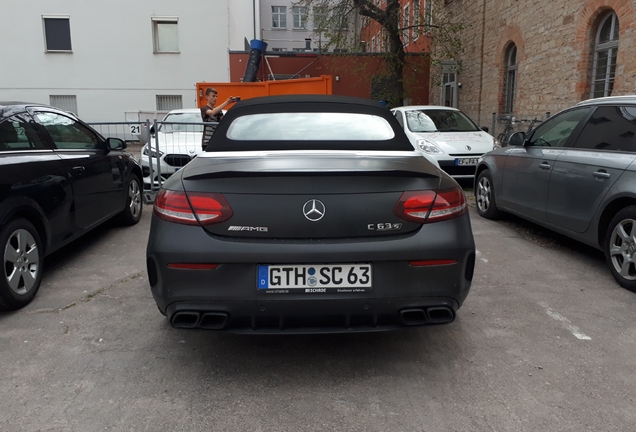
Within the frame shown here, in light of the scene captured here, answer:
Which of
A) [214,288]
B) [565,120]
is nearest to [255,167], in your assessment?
[214,288]

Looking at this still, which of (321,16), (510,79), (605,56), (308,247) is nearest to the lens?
(308,247)

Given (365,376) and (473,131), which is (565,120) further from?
(473,131)

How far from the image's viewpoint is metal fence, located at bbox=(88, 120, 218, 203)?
8336 millimetres

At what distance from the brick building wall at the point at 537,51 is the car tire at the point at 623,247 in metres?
7.69

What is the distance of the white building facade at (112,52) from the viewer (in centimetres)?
2177

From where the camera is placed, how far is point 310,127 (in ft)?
12.0

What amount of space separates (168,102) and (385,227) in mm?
21734

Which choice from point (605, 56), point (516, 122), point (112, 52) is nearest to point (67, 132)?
point (605, 56)

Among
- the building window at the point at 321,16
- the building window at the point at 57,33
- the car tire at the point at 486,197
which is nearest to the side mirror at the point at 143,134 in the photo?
the car tire at the point at 486,197

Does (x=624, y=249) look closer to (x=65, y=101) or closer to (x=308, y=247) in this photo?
(x=308, y=247)

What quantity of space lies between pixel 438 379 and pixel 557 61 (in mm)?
12840

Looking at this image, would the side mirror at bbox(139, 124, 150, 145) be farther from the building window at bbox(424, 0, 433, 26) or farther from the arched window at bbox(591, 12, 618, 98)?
the building window at bbox(424, 0, 433, 26)

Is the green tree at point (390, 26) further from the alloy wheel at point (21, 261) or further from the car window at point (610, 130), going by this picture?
the alloy wheel at point (21, 261)

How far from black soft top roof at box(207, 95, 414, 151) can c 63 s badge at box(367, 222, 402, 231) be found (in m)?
0.85
